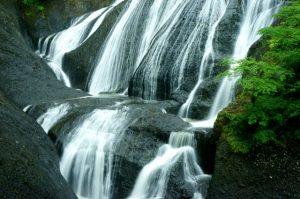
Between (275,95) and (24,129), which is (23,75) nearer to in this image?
(24,129)

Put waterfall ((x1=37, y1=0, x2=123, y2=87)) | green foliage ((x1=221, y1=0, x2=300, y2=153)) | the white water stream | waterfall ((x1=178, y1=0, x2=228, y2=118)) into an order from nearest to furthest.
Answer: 1. green foliage ((x1=221, y1=0, x2=300, y2=153))
2. waterfall ((x1=178, y1=0, x2=228, y2=118))
3. the white water stream
4. waterfall ((x1=37, y1=0, x2=123, y2=87))

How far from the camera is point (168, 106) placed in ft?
41.6

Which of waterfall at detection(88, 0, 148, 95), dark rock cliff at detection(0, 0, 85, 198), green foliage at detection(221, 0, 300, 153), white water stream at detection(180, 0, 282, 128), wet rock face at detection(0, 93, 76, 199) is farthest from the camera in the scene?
waterfall at detection(88, 0, 148, 95)

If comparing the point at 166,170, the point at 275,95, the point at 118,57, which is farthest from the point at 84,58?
the point at 275,95

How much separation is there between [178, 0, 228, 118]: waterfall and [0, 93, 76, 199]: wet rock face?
4.50 metres

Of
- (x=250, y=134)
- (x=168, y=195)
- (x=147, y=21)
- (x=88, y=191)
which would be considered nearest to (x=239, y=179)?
(x=250, y=134)

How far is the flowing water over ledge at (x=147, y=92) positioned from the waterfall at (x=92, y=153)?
0.9 inches

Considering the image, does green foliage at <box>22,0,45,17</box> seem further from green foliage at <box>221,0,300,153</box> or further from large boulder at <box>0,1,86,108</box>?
green foliage at <box>221,0,300,153</box>

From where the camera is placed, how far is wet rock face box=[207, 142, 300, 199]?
7879 mm

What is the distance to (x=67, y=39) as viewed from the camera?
18969 mm

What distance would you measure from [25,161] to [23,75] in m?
7.66

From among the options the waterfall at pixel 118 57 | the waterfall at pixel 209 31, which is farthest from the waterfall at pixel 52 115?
the waterfall at pixel 118 57

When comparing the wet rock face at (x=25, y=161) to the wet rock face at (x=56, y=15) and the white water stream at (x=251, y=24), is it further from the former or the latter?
the wet rock face at (x=56, y=15)

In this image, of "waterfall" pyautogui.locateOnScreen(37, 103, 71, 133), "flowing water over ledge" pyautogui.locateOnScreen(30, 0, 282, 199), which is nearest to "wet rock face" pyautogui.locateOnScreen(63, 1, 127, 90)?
"flowing water over ledge" pyautogui.locateOnScreen(30, 0, 282, 199)
